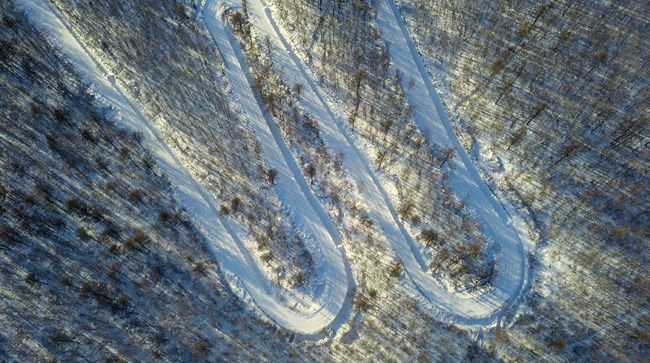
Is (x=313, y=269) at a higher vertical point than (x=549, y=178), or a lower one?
lower

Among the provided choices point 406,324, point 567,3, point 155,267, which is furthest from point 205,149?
point 567,3

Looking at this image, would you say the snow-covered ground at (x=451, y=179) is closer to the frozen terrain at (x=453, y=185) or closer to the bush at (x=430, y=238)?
the frozen terrain at (x=453, y=185)

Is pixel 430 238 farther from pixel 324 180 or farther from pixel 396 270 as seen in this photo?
pixel 324 180

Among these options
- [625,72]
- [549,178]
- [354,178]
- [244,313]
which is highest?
[625,72]

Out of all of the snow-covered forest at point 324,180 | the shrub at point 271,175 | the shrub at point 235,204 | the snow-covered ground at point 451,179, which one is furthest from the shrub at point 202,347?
the snow-covered ground at point 451,179

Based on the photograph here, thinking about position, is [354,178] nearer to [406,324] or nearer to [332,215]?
[332,215]

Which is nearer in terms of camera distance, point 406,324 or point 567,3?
point 406,324

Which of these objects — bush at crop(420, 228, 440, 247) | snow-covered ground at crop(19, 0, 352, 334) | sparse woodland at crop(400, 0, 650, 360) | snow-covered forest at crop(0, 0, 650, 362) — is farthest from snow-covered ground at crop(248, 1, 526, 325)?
snow-covered ground at crop(19, 0, 352, 334)
